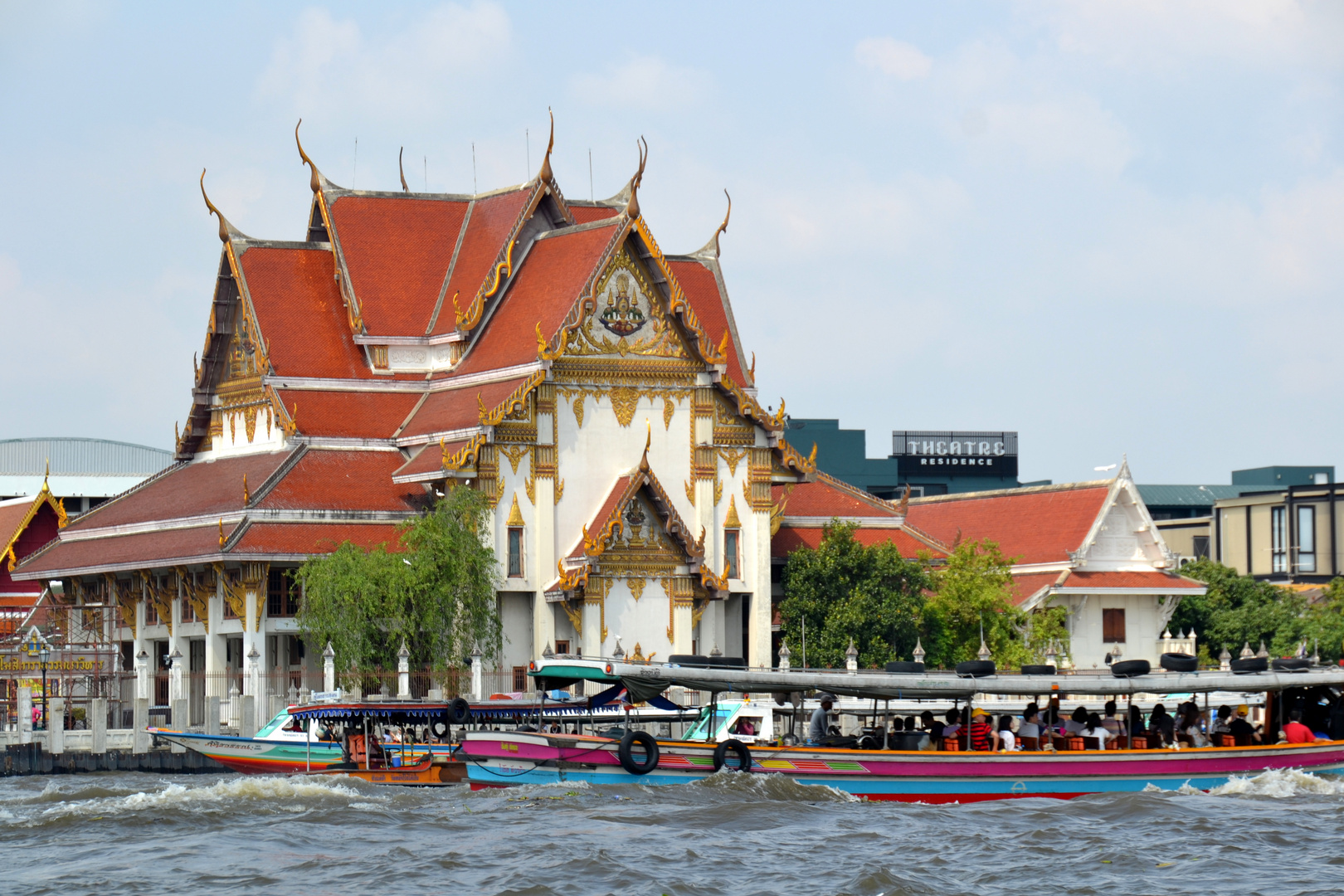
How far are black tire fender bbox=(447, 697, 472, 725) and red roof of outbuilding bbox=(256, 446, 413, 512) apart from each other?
12.2 meters

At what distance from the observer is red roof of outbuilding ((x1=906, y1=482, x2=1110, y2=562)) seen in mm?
65062

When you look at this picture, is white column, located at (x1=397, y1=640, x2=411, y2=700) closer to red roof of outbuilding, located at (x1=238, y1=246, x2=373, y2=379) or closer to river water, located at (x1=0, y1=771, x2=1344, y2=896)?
river water, located at (x1=0, y1=771, x2=1344, y2=896)

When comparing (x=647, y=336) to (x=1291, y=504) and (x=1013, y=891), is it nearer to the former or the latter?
(x=1013, y=891)

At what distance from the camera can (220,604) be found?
175 feet

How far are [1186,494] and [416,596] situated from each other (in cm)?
7980

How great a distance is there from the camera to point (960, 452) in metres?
113

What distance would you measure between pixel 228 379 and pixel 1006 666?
20679 millimetres

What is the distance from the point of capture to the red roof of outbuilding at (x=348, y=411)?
185ft

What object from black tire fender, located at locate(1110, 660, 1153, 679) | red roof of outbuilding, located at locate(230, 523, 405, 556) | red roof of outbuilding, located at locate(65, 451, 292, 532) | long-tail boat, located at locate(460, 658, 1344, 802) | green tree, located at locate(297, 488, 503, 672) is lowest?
long-tail boat, located at locate(460, 658, 1344, 802)

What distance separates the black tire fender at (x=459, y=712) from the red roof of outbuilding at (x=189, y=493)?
12830 mm

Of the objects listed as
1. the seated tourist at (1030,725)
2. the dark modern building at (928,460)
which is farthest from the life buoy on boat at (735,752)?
the dark modern building at (928,460)

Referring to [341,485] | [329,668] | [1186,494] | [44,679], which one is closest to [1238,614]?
[341,485]

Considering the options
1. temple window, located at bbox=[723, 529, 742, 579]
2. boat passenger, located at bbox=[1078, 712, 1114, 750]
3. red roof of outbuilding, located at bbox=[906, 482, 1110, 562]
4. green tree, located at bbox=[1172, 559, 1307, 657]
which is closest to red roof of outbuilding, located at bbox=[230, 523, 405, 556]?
temple window, located at bbox=[723, 529, 742, 579]

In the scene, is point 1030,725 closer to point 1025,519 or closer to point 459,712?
point 459,712
